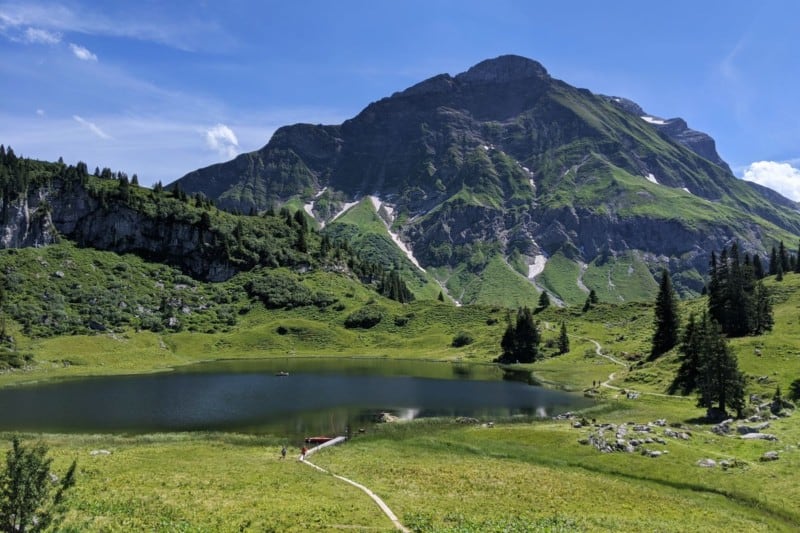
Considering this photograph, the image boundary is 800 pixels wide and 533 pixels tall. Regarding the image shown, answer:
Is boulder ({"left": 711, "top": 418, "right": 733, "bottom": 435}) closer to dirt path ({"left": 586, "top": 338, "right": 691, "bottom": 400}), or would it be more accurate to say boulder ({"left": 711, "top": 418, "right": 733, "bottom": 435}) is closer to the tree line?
the tree line

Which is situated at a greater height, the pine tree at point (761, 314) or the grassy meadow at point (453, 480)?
the pine tree at point (761, 314)

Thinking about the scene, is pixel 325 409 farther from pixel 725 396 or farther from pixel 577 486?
pixel 725 396

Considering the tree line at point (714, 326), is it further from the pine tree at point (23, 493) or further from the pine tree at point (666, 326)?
the pine tree at point (23, 493)

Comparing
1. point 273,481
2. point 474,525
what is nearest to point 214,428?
point 273,481

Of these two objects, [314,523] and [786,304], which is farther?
[786,304]

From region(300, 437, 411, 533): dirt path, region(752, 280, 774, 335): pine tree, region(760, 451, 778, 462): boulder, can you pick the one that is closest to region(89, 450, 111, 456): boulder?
region(300, 437, 411, 533): dirt path

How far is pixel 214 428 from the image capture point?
7294 centimetres

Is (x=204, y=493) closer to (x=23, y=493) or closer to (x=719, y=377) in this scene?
(x=23, y=493)

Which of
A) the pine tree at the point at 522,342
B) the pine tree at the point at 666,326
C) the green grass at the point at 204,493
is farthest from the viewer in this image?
the pine tree at the point at 522,342

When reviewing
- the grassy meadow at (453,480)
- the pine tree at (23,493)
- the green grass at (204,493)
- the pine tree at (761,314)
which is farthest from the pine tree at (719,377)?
the pine tree at (23,493)

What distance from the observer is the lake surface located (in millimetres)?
76125

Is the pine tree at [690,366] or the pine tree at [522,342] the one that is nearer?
the pine tree at [690,366]

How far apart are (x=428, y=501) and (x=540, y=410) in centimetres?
5793

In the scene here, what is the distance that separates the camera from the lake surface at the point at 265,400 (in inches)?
2997
